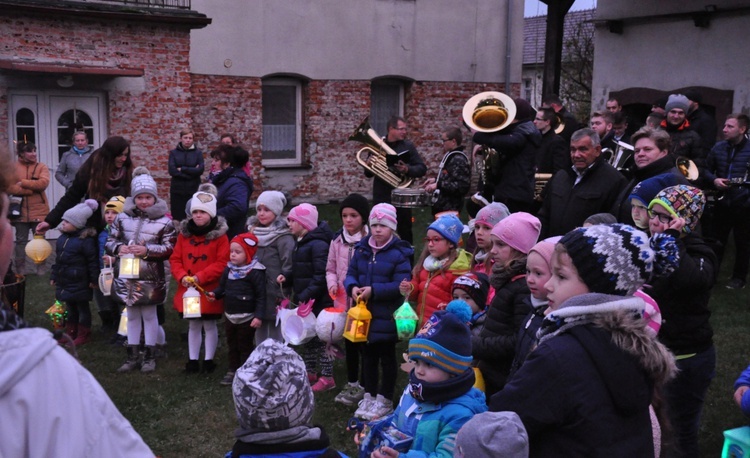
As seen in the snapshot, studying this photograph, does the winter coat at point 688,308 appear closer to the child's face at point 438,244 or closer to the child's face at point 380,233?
the child's face at point 438,244

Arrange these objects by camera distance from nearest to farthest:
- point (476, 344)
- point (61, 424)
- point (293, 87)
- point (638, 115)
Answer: point (61, 424) < point (476, 344) < point (638, 115) < point (293, 87)

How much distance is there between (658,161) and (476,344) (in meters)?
2.43

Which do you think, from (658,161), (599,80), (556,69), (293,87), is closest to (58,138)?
(293,87)

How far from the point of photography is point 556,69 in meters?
14.1

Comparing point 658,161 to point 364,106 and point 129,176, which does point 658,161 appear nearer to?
point 129,176

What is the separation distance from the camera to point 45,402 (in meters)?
1.55

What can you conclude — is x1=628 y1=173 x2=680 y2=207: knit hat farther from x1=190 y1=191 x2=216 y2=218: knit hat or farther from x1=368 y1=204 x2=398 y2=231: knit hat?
x1=190 y1=191 x2=216 y2=218: knit hat

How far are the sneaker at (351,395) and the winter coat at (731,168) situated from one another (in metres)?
5.41

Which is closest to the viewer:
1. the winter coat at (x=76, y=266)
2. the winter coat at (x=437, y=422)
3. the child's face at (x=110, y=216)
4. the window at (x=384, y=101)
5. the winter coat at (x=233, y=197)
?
the winter coat at (x=437, y=422)

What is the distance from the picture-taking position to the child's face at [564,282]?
2.55 metres

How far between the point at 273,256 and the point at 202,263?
0.61 meters

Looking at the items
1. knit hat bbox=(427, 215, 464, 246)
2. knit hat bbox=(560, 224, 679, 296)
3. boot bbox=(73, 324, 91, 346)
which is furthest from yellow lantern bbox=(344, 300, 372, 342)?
knit hat bbox=(560, 224, 679, 296)

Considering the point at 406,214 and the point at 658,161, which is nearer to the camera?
the point at 658,161

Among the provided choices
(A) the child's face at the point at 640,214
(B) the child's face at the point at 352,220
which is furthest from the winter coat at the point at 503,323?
(B) the child's face at the point at 352,220
